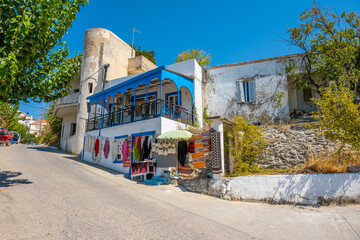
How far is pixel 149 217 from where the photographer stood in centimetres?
569

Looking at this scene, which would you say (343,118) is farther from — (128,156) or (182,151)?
(128,156)

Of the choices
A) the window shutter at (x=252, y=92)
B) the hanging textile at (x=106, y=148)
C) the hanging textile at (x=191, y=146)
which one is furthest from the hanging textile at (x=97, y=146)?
the window shutter at (x=252, y=92)

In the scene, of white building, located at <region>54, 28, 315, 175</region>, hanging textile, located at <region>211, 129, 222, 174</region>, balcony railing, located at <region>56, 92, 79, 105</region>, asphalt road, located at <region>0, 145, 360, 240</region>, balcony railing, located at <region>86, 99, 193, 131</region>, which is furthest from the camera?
balcony railing, located at <region>56, 92, 79, 105</region>

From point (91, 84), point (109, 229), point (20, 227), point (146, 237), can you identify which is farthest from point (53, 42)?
point (91, 84)

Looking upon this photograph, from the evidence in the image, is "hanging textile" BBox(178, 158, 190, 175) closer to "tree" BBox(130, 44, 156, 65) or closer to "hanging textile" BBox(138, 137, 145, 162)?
"hanging textile" BBox(138, 137, 145, 162)

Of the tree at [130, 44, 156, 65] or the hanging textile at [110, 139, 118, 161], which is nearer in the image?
the hanging textile at [110, 139, 118, 161]

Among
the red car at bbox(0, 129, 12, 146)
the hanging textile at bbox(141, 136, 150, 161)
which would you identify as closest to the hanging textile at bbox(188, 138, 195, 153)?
the hanging textile at bbox(141, 136, 150, 161)

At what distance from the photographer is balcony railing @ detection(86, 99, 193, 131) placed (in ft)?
45.1

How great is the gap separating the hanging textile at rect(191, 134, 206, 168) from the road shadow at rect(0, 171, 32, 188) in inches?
257

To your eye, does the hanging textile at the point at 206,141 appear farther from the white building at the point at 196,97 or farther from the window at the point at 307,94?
the window at the point at 307,94

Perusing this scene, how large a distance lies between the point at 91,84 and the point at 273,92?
1552cm

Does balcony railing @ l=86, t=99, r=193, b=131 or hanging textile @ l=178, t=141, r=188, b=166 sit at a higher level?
balcony railing @ l=86, t=99, r=193, b=131

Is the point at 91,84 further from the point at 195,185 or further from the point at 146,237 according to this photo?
the point at 146,237

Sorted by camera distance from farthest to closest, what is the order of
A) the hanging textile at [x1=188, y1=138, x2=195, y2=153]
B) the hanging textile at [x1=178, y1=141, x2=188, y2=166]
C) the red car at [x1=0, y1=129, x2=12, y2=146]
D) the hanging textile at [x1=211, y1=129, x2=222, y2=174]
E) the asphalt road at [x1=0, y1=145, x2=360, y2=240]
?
the red car at [x1=0, y1=129, x2=12, y2=146] < the hanging textile at [x1=178, y1=141, x2=188, y2=166] < the hanging textile at [x1=188, y1=138, x2=195, y2=153] < the hanging textile at [x1=211, y1=129, x2=222, y2=174] < the asphalt road at [x1=0, y1=145, x2=360, y2=240]
